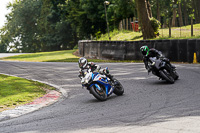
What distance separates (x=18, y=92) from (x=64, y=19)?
194 ft

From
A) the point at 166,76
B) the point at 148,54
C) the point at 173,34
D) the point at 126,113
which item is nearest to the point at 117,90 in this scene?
the point at 166,76

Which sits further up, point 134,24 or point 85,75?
point 134,24

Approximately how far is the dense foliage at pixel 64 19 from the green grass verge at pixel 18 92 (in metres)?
34.9

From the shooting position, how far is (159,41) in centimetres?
2286

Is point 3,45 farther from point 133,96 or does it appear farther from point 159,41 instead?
point 133,96

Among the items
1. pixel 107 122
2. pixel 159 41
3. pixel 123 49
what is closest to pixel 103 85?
pixel 107 122

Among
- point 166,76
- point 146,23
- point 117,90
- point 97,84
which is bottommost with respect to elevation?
point 117,90

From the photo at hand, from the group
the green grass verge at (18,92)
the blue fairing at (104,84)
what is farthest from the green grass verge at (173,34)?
the blue fairing at (104,84)

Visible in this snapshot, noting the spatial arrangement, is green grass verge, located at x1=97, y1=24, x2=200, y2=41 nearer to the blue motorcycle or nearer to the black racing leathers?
the black racing leathers

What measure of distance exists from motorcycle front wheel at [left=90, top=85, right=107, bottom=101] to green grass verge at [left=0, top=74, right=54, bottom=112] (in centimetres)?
231

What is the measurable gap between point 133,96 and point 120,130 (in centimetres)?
425

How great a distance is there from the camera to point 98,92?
Answer: 1001 centimetres

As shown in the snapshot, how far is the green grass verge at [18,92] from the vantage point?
10.6 metres

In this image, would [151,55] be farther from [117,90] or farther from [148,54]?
[117,90]
